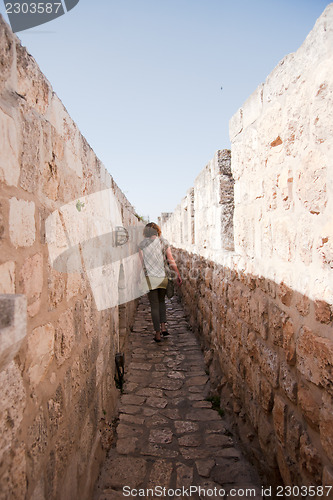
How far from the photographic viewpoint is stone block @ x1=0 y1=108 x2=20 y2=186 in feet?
3.01

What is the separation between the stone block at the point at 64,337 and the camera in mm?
1377

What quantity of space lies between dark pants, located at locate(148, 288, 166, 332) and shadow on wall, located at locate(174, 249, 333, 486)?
5.13ft

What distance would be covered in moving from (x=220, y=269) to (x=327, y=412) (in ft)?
6.55

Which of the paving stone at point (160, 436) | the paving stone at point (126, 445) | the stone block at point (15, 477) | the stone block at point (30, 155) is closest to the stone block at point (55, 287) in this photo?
the stone block at point (30, 155)

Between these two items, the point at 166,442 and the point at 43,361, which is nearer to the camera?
the point at 43,361

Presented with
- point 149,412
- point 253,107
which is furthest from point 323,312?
point 149,412

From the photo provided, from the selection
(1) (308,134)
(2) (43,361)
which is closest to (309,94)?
(1) (308,134)

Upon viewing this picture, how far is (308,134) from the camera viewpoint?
144 cm

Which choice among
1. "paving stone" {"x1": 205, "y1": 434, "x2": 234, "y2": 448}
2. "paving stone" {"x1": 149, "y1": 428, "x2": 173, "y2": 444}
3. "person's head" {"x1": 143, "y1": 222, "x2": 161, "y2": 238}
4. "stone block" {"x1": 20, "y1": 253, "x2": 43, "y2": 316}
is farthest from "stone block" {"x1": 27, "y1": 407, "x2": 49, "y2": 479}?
"person's head" {"x1": 143, "y1": 222, "x2": 161, "y2": 238}

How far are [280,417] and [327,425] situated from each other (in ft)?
1.68

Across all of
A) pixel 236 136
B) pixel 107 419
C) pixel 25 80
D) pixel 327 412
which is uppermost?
pixel 236 136

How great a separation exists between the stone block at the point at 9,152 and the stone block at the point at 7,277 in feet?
0.82

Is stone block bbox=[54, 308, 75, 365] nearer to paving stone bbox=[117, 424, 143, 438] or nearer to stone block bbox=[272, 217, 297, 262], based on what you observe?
stone block bbox=[272, 217, 297, 262]

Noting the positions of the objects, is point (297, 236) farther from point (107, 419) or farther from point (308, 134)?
point (107, 419)
